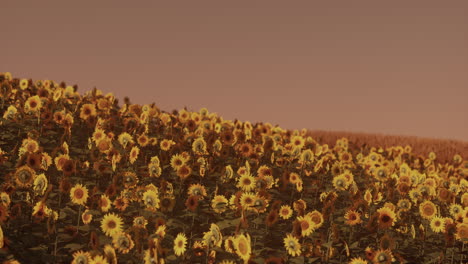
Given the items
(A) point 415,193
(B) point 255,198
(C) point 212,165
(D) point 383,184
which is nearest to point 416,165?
(D) point 383,184

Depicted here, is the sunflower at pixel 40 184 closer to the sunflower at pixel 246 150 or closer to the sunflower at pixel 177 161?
the sunflower at pixel 177 161

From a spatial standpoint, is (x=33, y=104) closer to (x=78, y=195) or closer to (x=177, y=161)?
(x=177, y=161)

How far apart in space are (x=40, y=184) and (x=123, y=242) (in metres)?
1.92

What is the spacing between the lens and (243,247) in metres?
5.68

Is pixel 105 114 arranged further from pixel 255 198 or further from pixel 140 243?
pixel 140 243

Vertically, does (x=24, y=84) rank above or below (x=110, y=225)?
above

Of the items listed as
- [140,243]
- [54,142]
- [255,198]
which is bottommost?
[140,243]

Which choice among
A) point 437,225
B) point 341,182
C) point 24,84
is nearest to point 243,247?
point 437,225

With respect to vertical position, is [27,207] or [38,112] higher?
[38,112]

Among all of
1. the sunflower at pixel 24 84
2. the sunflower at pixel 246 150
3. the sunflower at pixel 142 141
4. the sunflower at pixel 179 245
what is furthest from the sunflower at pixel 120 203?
the sunflower at pixel 24 84

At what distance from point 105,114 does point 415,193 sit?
20.8ft

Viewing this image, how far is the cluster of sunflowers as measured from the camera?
6492 mm

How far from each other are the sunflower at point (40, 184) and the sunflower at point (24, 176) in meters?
0.08

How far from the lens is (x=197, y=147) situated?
9703mm
